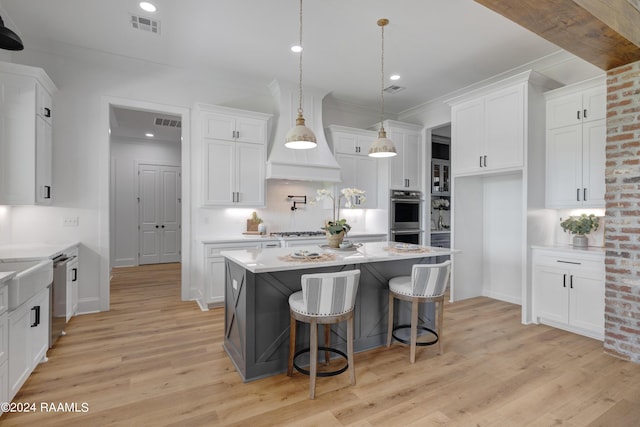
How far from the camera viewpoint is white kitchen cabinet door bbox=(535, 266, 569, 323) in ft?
11.8

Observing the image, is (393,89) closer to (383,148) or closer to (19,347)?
(383,148)

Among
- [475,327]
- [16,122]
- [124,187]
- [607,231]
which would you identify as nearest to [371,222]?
[475,327]

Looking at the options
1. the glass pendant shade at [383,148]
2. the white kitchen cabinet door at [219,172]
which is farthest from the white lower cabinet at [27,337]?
the glass pendant shade at [383,148]

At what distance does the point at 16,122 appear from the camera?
334cm

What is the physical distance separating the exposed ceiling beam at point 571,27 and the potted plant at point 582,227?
1.66 meters

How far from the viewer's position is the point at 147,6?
3.23 m

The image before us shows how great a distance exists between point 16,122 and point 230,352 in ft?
10.5

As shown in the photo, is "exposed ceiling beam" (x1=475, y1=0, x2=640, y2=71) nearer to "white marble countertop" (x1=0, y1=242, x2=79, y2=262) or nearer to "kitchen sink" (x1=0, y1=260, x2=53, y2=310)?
"kitchen sink" (x1=0, y1=260, x2=53, y2=310)

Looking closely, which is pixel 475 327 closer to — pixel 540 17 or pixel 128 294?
pixel 540 17

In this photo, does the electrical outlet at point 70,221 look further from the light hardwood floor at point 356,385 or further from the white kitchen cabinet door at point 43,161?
the light hardwood floor at point 356,385

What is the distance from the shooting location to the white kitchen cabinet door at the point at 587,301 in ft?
10.8

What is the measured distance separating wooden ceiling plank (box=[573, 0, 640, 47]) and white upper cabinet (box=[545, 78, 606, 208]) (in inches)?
42.3

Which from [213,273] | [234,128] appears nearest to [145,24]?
[234,128]

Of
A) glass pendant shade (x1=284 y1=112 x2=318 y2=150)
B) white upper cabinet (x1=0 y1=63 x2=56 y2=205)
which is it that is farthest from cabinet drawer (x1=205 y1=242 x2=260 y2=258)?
glass pendant shade (x1=284 y1=112 x2=318 y2=150)
